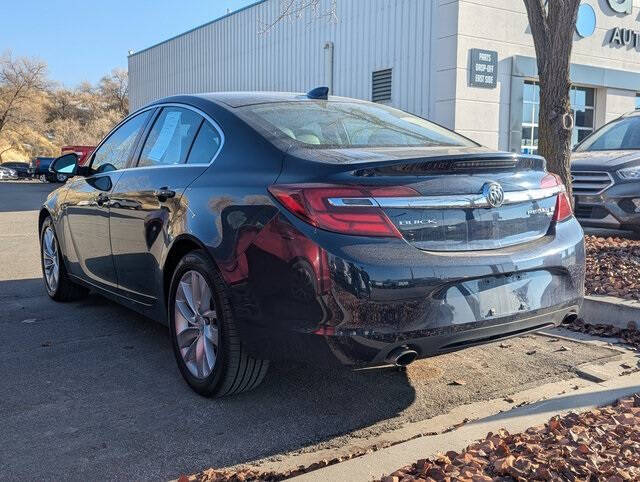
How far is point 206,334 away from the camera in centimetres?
340

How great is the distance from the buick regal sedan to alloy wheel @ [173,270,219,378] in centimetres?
1

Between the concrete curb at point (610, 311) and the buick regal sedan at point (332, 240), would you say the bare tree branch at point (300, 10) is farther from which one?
the concrete curb at point (610, 311)

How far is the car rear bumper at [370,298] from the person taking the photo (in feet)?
8.90

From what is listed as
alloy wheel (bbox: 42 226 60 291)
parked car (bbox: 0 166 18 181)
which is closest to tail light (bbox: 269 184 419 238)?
alloy wheel (bbox: 42 226 60 291)

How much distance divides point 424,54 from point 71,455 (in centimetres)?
1337

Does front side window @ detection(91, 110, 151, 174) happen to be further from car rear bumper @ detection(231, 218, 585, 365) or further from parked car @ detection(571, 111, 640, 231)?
parked car @ detection(571, 111, 640, 231)

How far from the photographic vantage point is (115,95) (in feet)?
272

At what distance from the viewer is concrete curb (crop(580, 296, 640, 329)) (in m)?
4.56

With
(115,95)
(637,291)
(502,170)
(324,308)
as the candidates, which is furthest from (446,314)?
(115,95)

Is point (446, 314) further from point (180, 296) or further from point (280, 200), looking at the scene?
point (180, 296)

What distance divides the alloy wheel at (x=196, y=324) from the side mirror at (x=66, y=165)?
7.85 feet

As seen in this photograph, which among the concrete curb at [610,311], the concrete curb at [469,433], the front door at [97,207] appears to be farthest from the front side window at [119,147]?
the concrete curb at [610,311]

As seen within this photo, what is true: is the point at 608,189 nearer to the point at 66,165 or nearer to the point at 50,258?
the point at 66,165

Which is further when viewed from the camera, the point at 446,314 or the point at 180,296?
the point at 180,296
